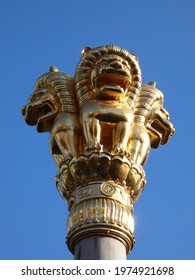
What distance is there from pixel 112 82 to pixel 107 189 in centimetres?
254

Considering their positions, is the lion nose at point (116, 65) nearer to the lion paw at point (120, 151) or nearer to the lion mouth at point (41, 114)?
the lion mouth at point (41, 114)

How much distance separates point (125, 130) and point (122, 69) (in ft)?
4.48

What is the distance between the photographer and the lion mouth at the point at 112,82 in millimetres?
14057

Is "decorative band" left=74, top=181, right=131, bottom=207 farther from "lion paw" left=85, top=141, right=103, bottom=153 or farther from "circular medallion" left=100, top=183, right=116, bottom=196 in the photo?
"lion paw" left=85, top=141, right=103, bottom=153

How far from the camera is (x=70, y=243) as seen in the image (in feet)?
40.4

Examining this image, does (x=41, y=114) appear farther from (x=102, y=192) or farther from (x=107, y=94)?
(x=102, y=192)

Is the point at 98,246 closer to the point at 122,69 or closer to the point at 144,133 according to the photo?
the point at 144,133

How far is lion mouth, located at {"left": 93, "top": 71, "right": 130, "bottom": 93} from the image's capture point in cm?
1406

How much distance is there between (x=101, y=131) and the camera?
13539 mm

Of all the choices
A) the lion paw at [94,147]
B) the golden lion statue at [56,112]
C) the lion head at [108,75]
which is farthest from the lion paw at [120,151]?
the lion head at [108,75]

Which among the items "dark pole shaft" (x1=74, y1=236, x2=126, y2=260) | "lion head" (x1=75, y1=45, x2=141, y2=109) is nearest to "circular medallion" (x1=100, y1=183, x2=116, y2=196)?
"dark pole shaft" (x1=74, y1=236, x2=126, y2=260)
